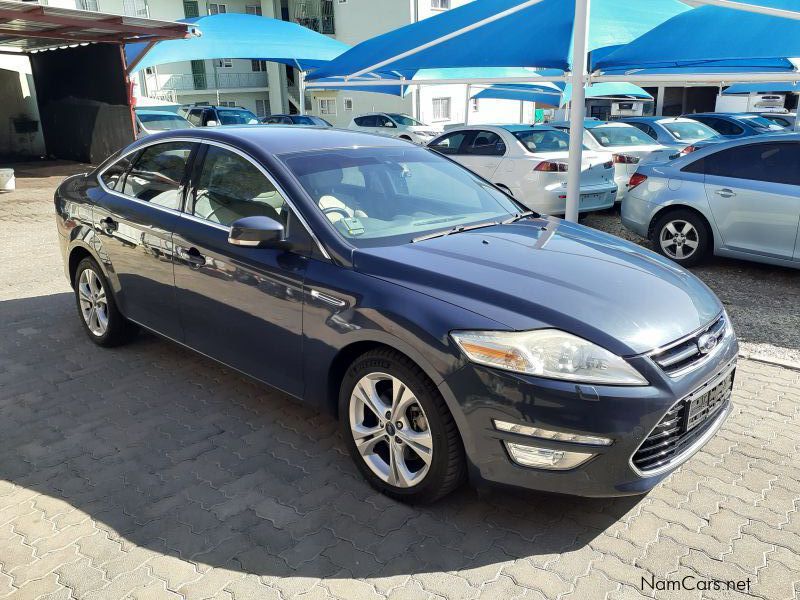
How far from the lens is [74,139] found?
18.7m

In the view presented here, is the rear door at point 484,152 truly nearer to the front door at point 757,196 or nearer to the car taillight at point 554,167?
the car taillight at point 554,167

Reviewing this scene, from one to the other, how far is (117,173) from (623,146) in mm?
8629

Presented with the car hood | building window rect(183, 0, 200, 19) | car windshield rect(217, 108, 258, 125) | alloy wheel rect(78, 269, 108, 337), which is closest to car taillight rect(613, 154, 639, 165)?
the car hood

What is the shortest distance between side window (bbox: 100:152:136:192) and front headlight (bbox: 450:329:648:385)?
327 centimetres

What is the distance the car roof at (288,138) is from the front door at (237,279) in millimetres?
118

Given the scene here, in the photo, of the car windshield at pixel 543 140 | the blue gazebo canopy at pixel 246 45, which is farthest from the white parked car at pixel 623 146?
the blue gazebo canopy at pixel 246 45

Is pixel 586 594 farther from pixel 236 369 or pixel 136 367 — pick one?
pixel 136 367

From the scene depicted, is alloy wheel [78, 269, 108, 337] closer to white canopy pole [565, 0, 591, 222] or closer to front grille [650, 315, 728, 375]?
front grille [650, 315, 728, 375]

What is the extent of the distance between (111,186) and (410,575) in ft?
11.9

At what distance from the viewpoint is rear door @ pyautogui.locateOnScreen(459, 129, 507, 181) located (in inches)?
404

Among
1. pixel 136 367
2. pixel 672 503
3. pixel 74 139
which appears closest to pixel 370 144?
pixel 136 367

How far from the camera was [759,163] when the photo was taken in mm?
6844

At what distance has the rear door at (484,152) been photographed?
1027cm

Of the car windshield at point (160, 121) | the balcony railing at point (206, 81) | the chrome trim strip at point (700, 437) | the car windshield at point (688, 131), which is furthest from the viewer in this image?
the balcony railing at point (206, 81)
